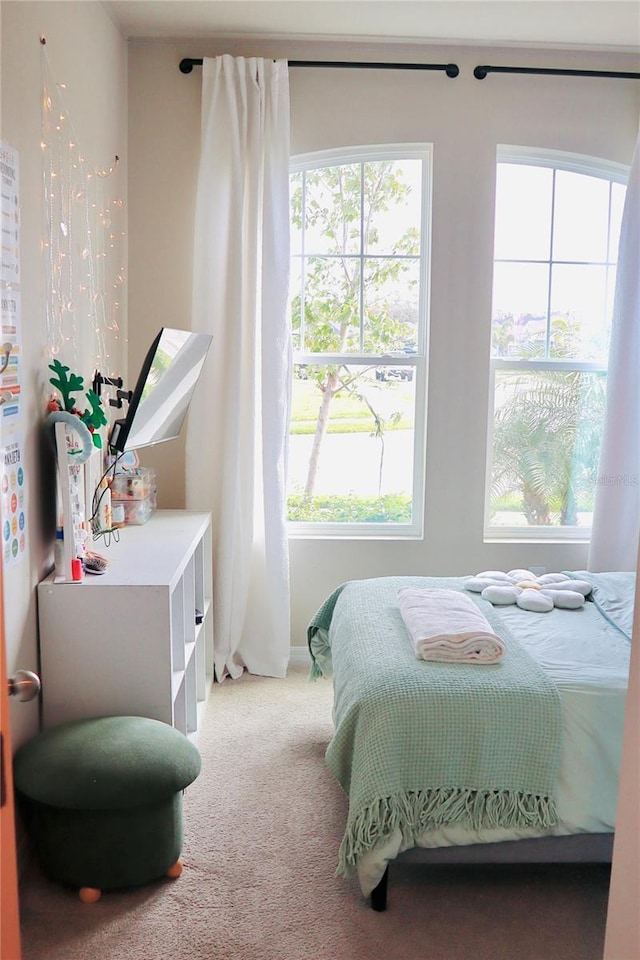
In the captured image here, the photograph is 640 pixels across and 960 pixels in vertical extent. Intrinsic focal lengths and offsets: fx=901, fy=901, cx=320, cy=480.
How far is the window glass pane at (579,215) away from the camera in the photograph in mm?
4133

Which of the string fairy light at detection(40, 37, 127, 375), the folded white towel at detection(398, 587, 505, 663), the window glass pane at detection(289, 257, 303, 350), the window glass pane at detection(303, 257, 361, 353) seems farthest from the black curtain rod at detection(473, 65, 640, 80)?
the folded white towel at detection(398, 587, 505, 663)

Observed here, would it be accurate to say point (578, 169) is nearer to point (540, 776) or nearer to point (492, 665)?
point (492, 665)

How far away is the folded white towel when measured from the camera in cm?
250

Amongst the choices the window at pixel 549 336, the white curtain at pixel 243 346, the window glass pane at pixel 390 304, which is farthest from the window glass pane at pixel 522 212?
the white curtain at pixel 243 346

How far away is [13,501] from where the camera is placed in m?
2.38

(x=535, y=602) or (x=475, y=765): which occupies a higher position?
(x=535, y=602)

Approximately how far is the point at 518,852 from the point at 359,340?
2.44m

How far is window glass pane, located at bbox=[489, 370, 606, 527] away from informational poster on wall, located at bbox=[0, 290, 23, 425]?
7.96 ft

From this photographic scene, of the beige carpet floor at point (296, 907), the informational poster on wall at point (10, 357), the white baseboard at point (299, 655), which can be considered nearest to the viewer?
the beige carpet floor at point (296, 907)

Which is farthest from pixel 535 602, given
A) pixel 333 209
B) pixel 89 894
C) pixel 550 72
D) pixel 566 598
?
pixel 550 72

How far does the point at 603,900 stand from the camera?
7.91 ft

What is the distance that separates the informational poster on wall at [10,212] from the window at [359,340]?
72.1 inches

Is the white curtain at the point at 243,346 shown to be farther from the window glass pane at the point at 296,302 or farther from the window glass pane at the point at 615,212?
the window glass pane at the point at 615,212

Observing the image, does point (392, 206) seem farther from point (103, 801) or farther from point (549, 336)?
point (103, 801)
